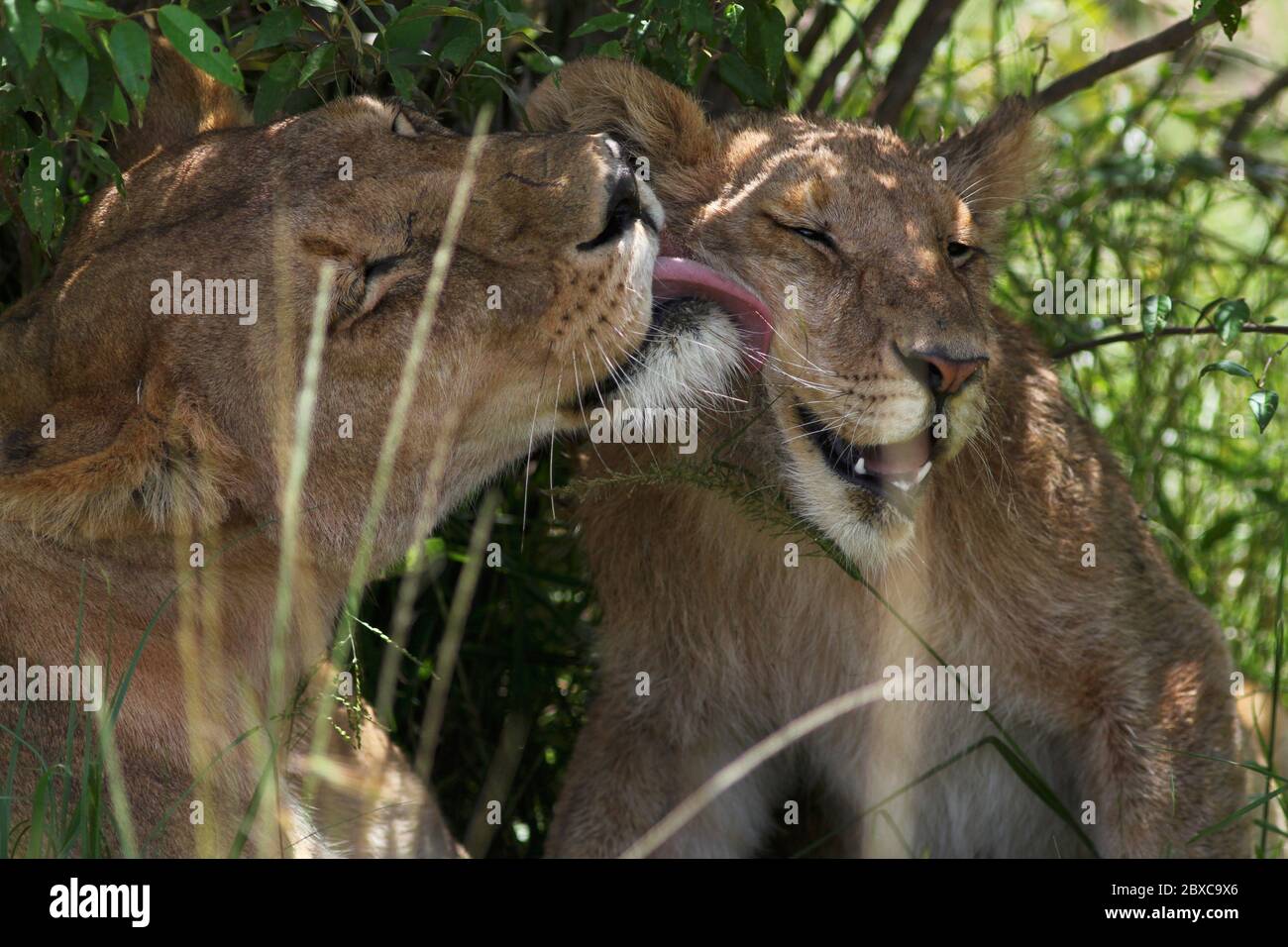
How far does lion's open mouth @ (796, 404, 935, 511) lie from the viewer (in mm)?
3146

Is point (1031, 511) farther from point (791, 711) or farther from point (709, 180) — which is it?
point (709, 180)

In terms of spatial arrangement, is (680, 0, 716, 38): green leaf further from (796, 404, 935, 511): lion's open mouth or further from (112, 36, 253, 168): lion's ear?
(112, 36, 253, 168): lion's ear

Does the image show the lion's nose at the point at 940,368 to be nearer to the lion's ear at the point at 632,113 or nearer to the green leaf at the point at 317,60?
the lion's ear at the point at 632,113

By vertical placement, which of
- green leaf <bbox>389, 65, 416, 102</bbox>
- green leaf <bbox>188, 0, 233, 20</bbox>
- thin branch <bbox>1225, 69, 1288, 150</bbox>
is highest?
thin branch <bbox>1225, 69, 1288, 150</bbox>

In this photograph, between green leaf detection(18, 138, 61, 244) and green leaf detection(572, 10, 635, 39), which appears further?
green leaf detection(572, 10, 635, 39)

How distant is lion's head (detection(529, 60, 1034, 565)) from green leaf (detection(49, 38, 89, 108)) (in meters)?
1.19

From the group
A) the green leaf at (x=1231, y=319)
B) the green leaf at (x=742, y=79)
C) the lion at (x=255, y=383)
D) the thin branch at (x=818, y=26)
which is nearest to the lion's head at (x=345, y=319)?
the lion at (x=255, y=383)

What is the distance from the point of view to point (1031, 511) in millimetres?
3574

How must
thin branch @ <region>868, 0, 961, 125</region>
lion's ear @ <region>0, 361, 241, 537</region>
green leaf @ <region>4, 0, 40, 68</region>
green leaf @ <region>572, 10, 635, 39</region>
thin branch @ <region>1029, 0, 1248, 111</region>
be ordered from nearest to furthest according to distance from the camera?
green leaf @ <region>4, 0, 40, 68</region>
lion's ear @ <region>0, 361, 241, 537</region>
green leaf @ <region>572, 10, 635, 39</region>
thin branch @ <region>1029, 0, 1248, 111</region>
thin branch @ <region>868, 0, 961, 125</region>

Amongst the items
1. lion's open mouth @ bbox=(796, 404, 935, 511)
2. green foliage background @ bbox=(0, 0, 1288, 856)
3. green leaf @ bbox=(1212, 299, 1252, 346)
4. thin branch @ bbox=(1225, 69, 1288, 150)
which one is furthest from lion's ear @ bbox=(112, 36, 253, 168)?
thin branch @ bbox=(1225, 69, 1288, 150)

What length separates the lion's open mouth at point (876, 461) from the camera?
315 cm

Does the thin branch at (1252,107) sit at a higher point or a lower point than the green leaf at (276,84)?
higher
